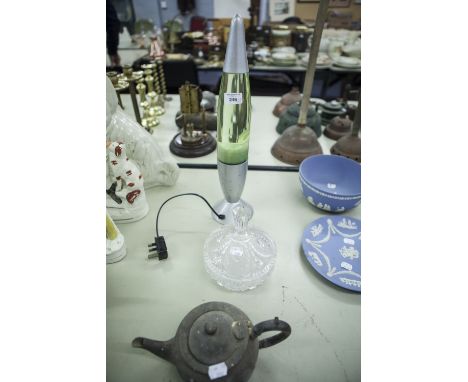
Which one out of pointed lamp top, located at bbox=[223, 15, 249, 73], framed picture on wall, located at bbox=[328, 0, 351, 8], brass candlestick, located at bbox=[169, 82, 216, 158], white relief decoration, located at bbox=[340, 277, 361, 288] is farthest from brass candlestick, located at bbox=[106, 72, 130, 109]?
framed picture on wall, located at bbox=[328, 0, 351, 8]

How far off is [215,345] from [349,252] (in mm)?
409

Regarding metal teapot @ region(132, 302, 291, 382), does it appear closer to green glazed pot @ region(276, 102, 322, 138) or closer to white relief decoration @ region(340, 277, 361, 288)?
white relief decoration @ region(340, 277, 361, 288)

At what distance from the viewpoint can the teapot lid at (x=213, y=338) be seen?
1.26 ft

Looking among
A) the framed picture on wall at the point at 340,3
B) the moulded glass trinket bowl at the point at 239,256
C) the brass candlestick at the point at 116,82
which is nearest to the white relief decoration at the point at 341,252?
the moulded glass trinket bowl at the point at 239,256

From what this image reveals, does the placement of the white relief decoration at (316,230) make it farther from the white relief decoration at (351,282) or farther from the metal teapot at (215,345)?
→ the metal teapot at (215,345)

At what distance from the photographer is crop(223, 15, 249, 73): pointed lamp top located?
530 mm

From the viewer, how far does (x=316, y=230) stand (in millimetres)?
704

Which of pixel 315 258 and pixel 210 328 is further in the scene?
pixel 315 258

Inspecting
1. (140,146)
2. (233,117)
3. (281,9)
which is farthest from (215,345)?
(281,9)

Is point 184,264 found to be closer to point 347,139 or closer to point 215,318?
point 215,318

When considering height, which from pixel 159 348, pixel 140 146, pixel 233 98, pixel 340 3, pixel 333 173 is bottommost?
pixel 159 348

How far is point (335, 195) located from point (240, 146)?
0.30 metres

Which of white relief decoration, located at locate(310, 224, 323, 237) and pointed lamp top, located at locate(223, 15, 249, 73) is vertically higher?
pointed lamp top, located at locate(223, 15, 249, 73)

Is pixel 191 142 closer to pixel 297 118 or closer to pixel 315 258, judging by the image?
pixel 297 118
